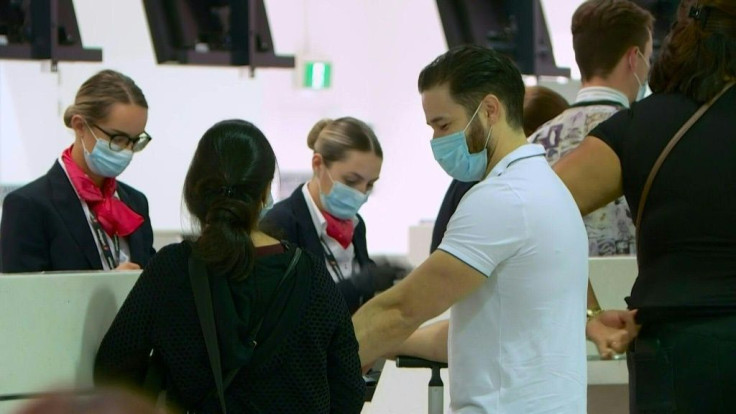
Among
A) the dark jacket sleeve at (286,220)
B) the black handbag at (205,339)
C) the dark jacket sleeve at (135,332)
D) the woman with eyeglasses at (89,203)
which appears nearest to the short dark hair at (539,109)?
the dark jacket sleeve at (286,220)

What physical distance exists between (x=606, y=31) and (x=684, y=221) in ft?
3.56

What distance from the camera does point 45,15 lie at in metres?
5.06

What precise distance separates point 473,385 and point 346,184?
73.3 inches

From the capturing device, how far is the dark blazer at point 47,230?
110 inches

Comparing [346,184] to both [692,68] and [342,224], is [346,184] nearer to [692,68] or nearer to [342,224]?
[342,224]

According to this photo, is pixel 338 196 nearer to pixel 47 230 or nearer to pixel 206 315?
pixel 47 230

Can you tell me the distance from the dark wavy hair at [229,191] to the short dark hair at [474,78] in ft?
1.10

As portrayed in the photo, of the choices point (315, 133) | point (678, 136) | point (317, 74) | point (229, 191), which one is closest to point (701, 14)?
point (678, 136)

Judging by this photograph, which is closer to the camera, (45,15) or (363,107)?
(45,15)

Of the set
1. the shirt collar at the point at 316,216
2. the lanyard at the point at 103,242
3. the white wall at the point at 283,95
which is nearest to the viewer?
the lanyard at the point at 103,242

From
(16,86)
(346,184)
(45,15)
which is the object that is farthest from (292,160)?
(346,184)

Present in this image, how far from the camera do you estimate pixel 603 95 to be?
3.05m

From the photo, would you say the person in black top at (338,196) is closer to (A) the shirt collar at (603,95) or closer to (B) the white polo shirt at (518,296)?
(A) the shirt collar at (603,95)

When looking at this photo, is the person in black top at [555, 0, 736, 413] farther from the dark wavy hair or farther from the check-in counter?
the check-in counter
